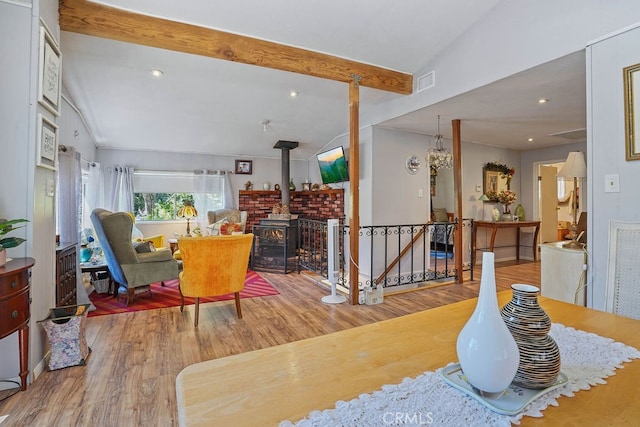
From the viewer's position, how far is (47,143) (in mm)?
2117

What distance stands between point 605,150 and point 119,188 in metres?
6.73

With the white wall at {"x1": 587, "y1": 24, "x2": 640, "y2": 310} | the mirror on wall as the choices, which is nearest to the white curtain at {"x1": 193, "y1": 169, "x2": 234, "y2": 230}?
the mirror on wall

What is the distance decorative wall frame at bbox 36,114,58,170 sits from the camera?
1.99 m

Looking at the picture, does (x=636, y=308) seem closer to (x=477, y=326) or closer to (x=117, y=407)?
(x=477, y=326)

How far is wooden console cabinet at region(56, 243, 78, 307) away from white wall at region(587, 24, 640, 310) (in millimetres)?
4195

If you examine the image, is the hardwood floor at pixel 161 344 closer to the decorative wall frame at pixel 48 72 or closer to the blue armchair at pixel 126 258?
the blue armchair at pixel 126 258

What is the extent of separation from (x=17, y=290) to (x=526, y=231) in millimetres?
7228

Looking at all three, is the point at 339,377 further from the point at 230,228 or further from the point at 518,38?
the point at 230,228

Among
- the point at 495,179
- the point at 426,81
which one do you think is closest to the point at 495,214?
the point at 495,179

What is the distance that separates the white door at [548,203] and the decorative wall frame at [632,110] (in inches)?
182

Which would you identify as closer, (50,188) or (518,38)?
(50,188)

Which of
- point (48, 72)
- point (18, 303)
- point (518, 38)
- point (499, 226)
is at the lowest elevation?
point (18, 303)

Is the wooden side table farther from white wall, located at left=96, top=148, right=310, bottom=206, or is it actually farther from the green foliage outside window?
the green foliage outside window

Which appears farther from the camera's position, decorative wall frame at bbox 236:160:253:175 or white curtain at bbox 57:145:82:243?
decorative wall frame at bbox 236:160:253:175
